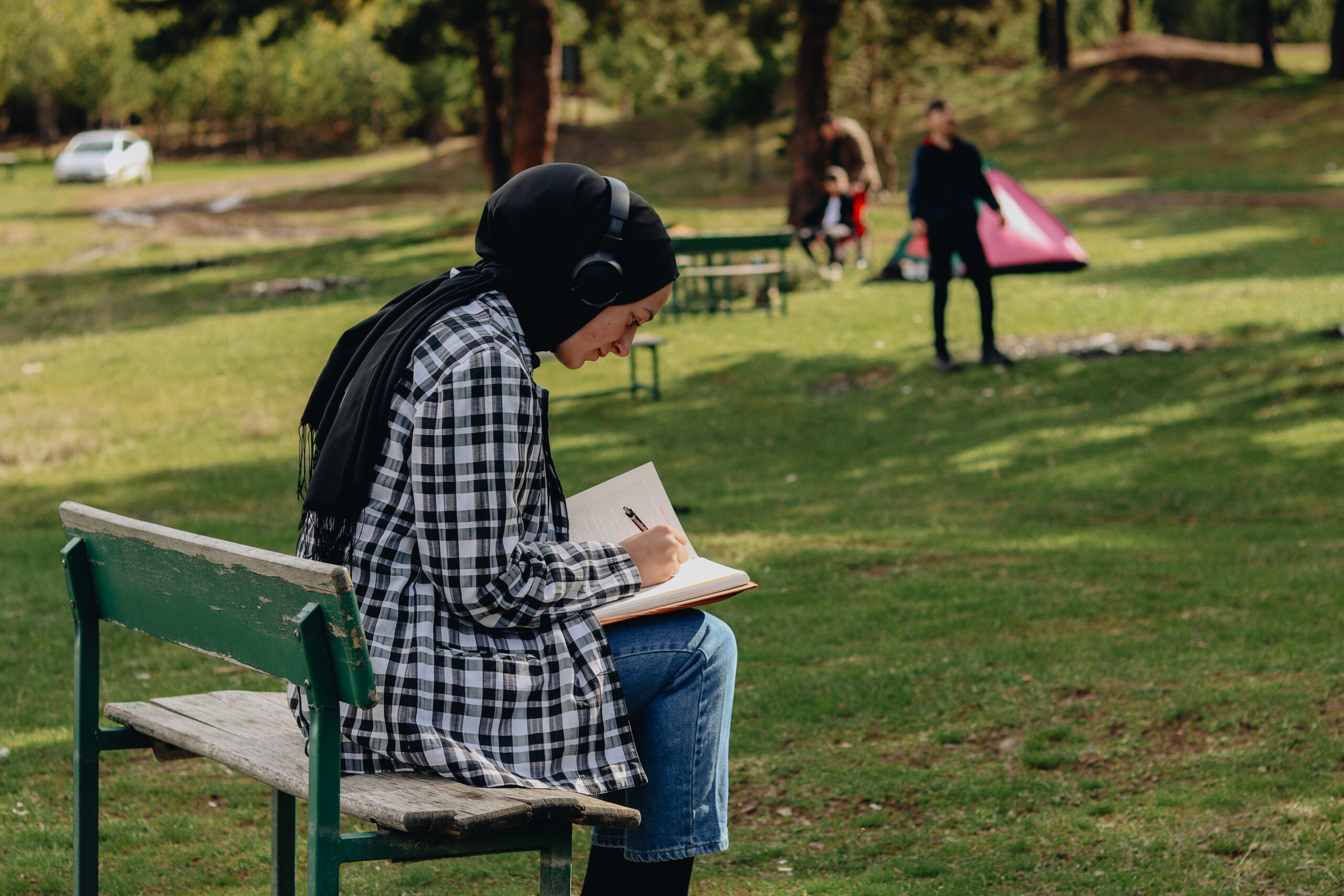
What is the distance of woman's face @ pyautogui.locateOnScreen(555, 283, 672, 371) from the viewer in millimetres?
2623

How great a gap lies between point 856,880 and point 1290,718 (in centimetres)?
179

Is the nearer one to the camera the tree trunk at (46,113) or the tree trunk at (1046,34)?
the tree trunk at (1046,34)

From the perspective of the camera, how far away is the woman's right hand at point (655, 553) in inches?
105

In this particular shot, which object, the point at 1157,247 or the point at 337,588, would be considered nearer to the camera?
the point at 337,588

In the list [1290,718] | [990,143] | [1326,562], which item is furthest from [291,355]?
[990,143]

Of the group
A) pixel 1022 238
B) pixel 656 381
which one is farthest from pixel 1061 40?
pixel 656 381

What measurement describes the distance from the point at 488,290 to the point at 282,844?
4.75 feet

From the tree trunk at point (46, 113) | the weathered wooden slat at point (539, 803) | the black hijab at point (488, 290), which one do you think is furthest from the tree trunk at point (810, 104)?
the tree trunk at point (46, 113)

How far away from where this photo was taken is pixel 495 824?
226 centimetres

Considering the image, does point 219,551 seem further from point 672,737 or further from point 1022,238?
point 1022,238

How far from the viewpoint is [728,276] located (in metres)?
16.4

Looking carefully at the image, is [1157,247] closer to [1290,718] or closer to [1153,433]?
[1153,433]

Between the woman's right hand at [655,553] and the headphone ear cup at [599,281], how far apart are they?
1.55 feet

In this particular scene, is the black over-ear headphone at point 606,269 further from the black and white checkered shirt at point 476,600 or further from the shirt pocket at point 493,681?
the shirt pocket at point 493,681
